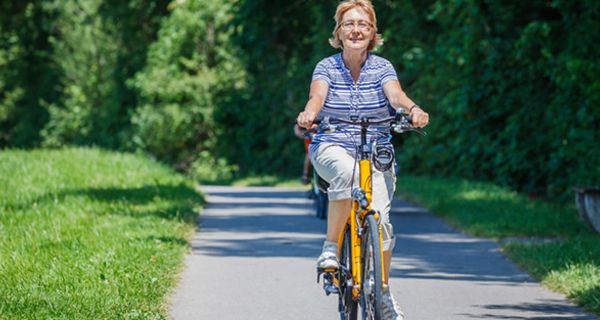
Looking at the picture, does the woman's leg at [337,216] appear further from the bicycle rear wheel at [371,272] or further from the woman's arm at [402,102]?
the woman's arm at [402,102]

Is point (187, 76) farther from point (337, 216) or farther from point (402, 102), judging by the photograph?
point (402, 102)

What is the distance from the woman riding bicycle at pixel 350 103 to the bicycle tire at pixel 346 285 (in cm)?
6

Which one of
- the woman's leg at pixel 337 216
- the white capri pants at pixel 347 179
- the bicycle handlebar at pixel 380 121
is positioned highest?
the bicycle handlebar at pixel 380 121

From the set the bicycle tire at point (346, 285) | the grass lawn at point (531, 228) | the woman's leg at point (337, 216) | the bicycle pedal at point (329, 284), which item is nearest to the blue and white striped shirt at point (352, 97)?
the woman's leg at point (337, 216)

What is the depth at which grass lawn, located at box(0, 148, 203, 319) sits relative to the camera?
773cm

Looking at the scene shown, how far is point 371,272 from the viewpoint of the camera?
6426mm

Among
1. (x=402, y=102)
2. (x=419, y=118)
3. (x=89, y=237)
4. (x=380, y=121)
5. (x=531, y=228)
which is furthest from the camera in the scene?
(x=531, y=228)

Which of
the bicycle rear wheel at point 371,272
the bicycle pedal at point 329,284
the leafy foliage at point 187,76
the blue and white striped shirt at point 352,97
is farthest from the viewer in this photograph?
the leafy foliage at point 187,76

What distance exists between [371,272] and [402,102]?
987mm

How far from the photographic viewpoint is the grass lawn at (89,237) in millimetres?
7730

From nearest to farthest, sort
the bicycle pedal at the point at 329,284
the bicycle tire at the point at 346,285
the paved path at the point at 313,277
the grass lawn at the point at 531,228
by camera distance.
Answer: the bicycle tire at the point at 346,285
the bicycle pedal at the point at 329,284
the paved path at the point at 313,277
the grass lawn at the point at 531,228

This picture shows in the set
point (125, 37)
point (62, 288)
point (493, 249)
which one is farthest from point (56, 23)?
point (62, 288)

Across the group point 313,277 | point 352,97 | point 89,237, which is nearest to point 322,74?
point 352,97

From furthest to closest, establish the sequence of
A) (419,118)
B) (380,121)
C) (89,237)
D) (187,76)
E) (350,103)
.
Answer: (187,76), (89,237), (350,103), (380,121), (419,118)
